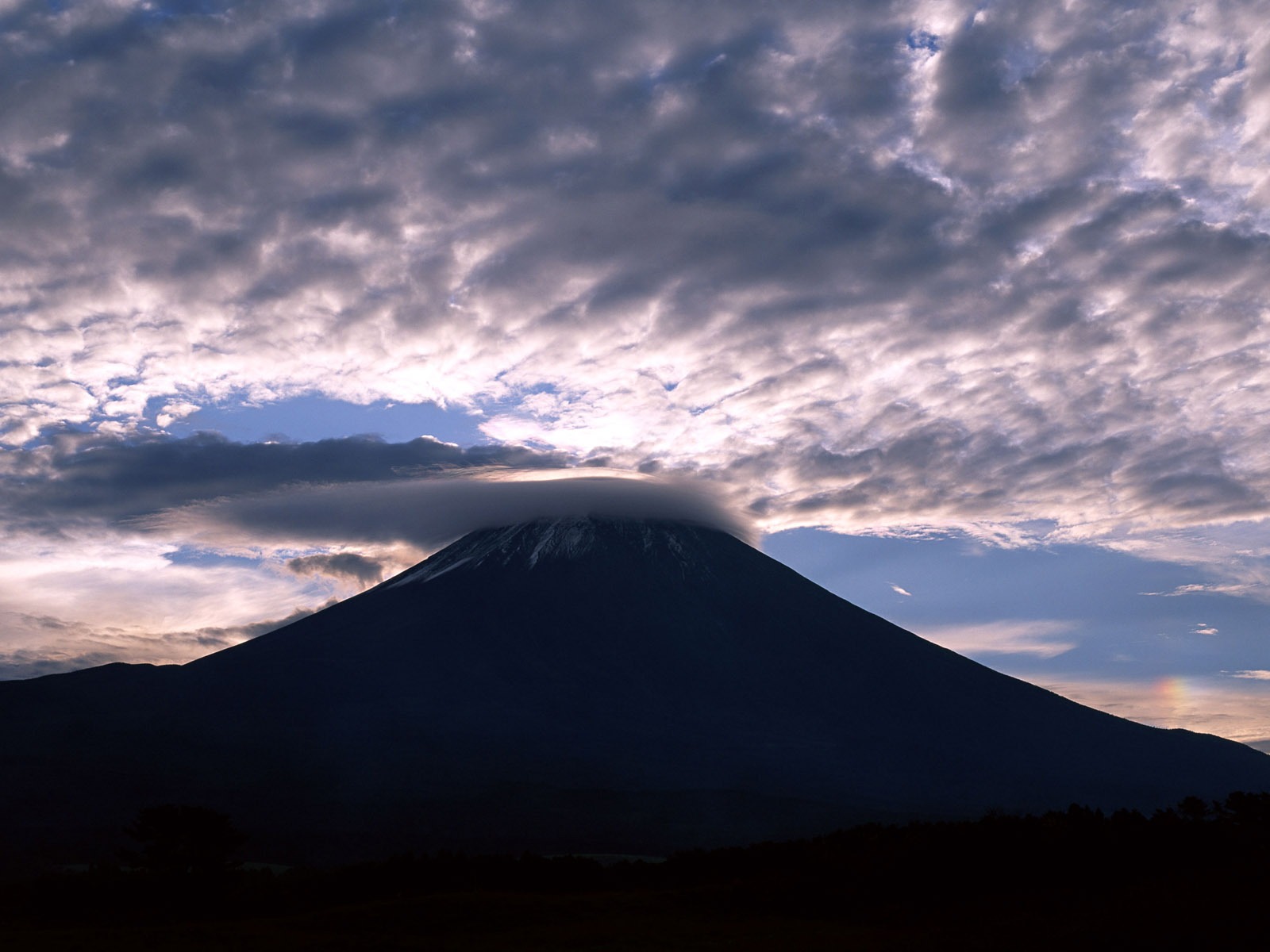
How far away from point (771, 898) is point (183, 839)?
111 feet

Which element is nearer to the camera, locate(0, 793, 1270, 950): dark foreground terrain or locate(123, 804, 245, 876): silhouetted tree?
locate(0, 793, 1270, 950): dark foreground terrain

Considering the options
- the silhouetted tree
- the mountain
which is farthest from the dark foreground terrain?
the mountain

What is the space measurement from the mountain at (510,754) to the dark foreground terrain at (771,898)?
75959mm

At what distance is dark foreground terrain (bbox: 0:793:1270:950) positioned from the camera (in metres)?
20.4

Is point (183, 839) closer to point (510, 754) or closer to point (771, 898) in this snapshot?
point (771, 898)

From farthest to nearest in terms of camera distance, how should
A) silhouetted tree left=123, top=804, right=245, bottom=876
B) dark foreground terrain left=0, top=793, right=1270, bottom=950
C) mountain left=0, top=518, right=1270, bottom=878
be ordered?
1. mountain left=0, top=518, right=1270, bottom=878
2. silhouetted tree left=123, top=804, right=245, bottom=876
3. dark foreground terrain left=0, top=793, right=1270, bottom=950

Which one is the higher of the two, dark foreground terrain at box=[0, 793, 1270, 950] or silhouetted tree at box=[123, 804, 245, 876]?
dark foreground terrain at box=[0, 793, 1270, 950]

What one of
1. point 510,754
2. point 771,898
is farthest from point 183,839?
point 510,754

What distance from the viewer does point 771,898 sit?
81.9ft

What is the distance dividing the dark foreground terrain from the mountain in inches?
2991

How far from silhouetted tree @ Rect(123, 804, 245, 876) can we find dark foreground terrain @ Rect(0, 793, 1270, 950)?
14.9 meters

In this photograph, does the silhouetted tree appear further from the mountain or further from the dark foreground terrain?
the mountain

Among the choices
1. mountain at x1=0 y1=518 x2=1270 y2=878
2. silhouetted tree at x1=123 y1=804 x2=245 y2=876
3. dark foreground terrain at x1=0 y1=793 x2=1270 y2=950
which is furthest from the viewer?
mountain at x1=0 y1=518 x2=1270 y2=878

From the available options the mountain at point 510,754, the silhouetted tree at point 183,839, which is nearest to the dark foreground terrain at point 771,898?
the silhouetted tree at point 183,839
